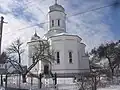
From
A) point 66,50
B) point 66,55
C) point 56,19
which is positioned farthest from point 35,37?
point 66,55

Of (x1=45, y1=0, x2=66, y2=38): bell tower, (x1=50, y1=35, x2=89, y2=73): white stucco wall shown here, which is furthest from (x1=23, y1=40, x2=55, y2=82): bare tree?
(x1=45, y1=0, x2=66, y2=38): bell tower

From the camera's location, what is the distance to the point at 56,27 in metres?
26.7

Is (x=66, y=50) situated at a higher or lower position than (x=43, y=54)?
higher

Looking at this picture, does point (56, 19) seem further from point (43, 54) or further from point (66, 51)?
point (43, 54)

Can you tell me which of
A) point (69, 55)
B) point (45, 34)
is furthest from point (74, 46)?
point (45, 34)

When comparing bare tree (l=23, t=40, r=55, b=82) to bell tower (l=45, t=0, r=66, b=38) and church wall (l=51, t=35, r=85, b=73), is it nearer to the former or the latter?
church wall (l=51, t=35, r=85, b=73)

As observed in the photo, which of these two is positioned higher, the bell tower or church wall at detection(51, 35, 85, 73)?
the bell tower

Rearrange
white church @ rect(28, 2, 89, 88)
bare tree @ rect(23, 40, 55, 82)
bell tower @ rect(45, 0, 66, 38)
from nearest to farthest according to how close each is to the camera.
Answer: bare tree @ rect(23, 40, 55, 82) → white church @ rect(28, 2, 89, 88) → bell tower @ rect(45, 0, 66, 38)

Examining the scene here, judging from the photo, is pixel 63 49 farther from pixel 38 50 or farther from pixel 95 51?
pixel 95 51

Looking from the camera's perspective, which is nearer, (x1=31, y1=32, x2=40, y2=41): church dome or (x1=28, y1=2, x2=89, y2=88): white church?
(x1=28, y1=2, x2=89, y2=88): white church

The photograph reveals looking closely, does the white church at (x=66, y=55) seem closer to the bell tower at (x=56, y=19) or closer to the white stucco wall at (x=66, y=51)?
the white stucco wall at (x=66, y=51)

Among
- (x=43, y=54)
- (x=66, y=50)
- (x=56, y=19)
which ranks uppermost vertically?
(x=56, y=19)

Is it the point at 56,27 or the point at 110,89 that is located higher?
the point at 56,27

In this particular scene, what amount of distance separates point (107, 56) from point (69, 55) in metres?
5.31
